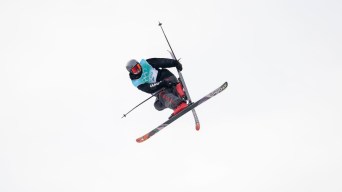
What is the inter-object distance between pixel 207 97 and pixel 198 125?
4.25ft

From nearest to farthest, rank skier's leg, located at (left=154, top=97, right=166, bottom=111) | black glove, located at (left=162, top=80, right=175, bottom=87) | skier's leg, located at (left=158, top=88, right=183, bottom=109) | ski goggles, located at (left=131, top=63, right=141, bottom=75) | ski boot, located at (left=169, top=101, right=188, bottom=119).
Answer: ski boot, located at (left=169, top=101, right=188, bottom=119) < skier's leg, located at (left=158, top=88, right=183, bottom=109) < ski goggles, located at (left=131, top=63, right=141, bottom=75) < black glove, located at (left=162, top=80, right=175, bottom=87) < skier's leg, located at (left=154, top=97, right=166, bottom=111)

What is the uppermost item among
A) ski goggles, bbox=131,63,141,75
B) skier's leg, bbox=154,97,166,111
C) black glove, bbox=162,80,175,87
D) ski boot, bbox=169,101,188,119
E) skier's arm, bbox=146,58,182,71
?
ski goggles, bbox=131,63,141,75

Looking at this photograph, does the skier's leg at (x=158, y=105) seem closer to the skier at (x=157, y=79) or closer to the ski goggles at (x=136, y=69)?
the skier at (x=157, y=79)

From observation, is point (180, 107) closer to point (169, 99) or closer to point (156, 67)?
point (169, 99)

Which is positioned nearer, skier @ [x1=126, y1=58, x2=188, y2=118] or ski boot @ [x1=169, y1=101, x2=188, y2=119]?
ski boot @ [x1=169, y1=101, x2=188, y2=119]

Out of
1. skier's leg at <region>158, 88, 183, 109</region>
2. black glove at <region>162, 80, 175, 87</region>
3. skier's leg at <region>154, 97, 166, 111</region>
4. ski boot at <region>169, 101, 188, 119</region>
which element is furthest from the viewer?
skier's leg at <region>154, 97, 166, 111</region>

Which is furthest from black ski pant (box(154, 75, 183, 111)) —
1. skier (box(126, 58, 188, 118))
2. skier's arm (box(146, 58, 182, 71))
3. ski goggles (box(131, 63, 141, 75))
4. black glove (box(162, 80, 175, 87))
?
ski goggles (box(131, 63, 141, 75))

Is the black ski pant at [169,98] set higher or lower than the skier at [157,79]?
lower

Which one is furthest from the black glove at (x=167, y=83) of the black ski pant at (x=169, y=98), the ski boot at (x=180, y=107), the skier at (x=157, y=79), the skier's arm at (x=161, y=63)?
the ski boot at (x=180, y=107)

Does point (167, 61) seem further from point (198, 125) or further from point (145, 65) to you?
point (198, 125)

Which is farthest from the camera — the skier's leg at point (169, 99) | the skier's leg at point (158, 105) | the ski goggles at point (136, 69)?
the skier's leg at point (158, 105)

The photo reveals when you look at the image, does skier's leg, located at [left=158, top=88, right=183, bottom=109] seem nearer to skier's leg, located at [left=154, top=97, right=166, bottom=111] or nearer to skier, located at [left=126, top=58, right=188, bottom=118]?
skier, located at [left=126, top=58, right=188, bottom=118]

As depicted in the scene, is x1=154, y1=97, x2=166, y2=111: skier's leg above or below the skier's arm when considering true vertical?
below

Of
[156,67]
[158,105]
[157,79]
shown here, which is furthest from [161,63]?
[158,105]
